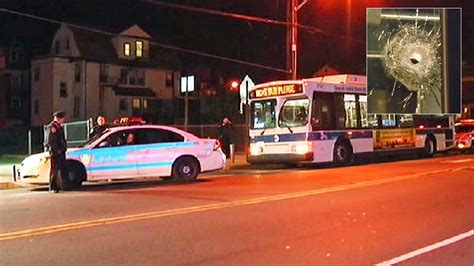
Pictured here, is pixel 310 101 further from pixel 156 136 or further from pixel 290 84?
pixel 156 136

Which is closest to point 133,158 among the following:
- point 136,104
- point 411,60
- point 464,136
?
point 411,60

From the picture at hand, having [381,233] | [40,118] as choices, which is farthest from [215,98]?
[381,233]

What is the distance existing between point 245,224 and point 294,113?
507 inches

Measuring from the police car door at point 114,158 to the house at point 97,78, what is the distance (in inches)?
1640

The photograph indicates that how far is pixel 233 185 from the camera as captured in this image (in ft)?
52.0

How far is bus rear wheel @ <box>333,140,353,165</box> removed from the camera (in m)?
23.0

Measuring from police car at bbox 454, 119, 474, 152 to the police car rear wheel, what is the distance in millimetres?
19101

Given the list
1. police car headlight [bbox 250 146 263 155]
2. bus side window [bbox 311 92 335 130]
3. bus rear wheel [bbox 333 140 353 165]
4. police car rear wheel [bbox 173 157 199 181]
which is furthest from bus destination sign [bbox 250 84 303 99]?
police car rear wheel [bbox 173 157 199 181]

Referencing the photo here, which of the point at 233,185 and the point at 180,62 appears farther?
the point at 180,62

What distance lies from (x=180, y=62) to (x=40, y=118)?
15036mm

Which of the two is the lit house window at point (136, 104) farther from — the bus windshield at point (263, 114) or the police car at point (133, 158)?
A: the police car at point (133, 158)

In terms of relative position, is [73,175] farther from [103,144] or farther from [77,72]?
[77,72]

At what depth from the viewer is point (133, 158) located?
54.0ft

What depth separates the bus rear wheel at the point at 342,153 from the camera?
23.0 meters
